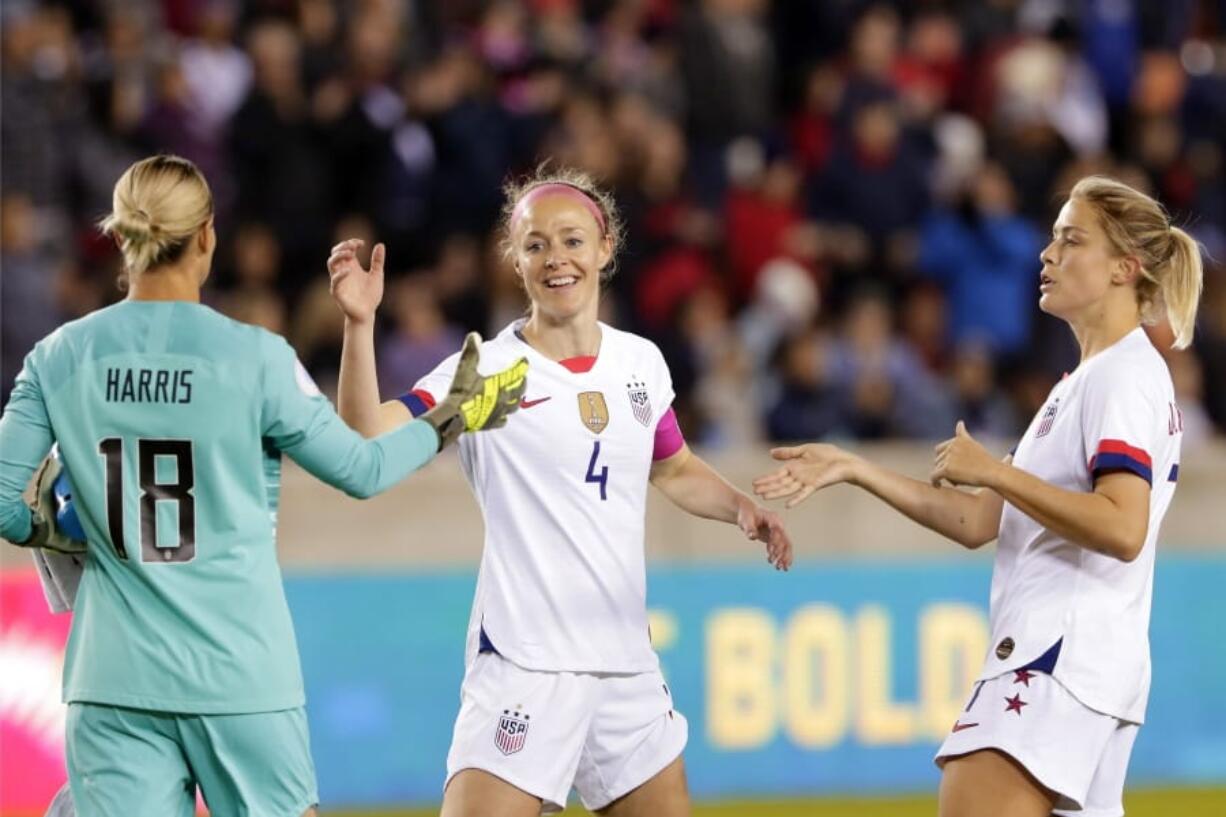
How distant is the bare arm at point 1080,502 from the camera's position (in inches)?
205

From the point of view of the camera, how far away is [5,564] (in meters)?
9.58

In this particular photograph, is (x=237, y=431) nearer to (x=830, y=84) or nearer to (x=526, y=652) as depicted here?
(x=526, y=652)

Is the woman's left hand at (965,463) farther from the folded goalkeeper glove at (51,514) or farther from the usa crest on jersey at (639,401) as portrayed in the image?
the folded goalkeeper glove at (51,514)

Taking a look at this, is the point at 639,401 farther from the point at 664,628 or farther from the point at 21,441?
the point at 664,628

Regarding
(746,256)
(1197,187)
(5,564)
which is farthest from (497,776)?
(1197,187)

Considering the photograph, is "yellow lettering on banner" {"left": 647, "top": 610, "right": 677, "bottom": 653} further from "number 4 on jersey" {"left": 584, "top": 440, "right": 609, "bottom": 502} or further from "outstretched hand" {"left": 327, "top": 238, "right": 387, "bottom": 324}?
"outstretched hand" {"left": 327, "top": 238, "right": 387, "bottom": 324}

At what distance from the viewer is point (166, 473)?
4.86m

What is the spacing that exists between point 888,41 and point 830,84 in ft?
1.66

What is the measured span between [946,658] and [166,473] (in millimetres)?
6487

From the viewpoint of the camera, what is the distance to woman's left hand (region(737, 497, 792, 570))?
5.86 metres

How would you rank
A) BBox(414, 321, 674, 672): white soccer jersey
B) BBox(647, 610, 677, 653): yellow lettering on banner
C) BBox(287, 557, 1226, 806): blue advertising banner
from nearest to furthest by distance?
BBox(414, 321, 674, 672): white soccer jersey
BBox(287, 557, 1226, 806): blue advertising banner
BBox(647, 610, 677, 653): yellow lettering on banner

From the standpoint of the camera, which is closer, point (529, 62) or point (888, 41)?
point (529, 62)

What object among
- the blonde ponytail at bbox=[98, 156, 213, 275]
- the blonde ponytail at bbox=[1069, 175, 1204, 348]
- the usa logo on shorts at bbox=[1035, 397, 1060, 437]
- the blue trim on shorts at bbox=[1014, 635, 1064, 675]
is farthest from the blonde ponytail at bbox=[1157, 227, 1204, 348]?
the blonde ponytail at bbox=[98, 156, 213, 275]

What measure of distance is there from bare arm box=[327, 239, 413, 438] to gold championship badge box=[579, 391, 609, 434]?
479 millimetres
